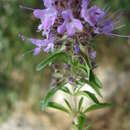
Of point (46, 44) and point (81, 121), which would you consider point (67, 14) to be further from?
point (81, 121)

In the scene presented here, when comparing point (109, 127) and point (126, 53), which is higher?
point (126, 53)

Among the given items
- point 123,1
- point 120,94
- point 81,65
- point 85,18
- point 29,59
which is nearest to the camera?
point 85,18

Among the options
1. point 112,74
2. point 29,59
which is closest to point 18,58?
point 29,59

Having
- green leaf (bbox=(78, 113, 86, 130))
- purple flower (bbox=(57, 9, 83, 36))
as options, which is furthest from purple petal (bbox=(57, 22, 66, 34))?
green leaf (bbox=(78, 113, 86, 130))

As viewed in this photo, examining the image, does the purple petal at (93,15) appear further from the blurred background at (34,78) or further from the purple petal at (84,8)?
the blurred background at (34,78)

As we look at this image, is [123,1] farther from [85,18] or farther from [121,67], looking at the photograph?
[85,18]

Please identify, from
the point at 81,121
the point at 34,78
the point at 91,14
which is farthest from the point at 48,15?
the point at 34,78
